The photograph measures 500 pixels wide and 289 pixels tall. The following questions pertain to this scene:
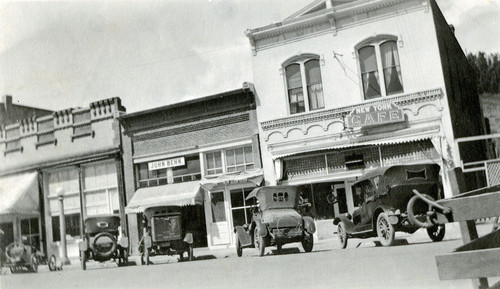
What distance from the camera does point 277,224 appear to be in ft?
36.7

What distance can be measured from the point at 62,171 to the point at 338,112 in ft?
37.8

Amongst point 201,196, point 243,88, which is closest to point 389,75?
point 243,88

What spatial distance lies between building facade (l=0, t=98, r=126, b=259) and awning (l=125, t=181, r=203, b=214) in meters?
0.92

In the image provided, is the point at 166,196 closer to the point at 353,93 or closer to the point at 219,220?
the point at 219,220

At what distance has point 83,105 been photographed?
1889 centimetres

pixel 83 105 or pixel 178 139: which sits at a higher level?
pixel 83 105

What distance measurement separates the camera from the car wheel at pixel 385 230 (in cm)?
1013

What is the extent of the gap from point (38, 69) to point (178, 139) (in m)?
7.91

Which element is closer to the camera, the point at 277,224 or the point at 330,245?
the point at 277,224

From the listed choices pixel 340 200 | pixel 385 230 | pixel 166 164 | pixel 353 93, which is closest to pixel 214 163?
pixel 166 164

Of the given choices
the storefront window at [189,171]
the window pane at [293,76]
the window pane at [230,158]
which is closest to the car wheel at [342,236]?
the window pane at [293,76]

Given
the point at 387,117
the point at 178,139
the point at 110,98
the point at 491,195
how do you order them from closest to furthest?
the point at 491,195 → the point at 387,117 → the point at 178,139 → the point at 110,98

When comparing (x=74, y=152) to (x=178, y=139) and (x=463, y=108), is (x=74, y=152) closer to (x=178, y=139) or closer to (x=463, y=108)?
(x=178, y=139)

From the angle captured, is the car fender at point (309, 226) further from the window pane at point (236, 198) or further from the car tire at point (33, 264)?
the car tire at point (33, 264)
